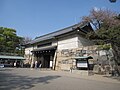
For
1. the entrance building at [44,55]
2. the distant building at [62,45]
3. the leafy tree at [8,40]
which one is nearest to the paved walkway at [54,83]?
the distant building at [62,45]

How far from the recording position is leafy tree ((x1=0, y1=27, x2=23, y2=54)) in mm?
38812

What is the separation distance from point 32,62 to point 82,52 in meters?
14.6

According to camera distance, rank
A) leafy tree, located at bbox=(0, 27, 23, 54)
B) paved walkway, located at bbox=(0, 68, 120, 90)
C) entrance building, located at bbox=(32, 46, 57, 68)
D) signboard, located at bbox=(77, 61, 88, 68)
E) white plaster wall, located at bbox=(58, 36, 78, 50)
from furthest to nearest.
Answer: leafy tree, located at bbox=(0, 27, 23, 54)
entrance building, located at bbox=(32, 46, 57, 68)
white plaster wall, located at bbox=(58, 36, 78, 50)
signboard, located at bbox=(77, 61, 88, 68)
paved walkway, located at bbox=(0, 68, 120, 90)

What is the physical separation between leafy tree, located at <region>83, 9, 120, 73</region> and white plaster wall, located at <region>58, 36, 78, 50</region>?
2786 millimetres

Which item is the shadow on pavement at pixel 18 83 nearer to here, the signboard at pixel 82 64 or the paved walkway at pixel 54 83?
the paved walkway at pixel 54 83

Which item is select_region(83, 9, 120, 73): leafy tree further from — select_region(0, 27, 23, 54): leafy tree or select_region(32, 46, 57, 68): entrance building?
select_region(0, 27, 23, 54): leafy tree

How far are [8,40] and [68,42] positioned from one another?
23.8m

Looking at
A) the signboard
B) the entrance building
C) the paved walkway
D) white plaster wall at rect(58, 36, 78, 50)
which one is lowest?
the paved walkway

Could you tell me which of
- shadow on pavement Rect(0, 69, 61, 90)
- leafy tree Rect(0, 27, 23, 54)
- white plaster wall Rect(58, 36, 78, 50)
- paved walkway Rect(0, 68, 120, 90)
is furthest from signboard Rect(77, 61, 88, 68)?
leafy tree Rect(0, 27, 23, 54)

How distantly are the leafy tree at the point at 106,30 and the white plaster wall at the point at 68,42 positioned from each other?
279 cm

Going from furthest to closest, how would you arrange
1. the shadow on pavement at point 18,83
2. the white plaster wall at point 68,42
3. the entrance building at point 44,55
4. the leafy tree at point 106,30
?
the entrance building at point 44,55 → the white plaster wall at point 68,42 → the leafy tree at point 106,30 → the shadow on pavement at point 18,83

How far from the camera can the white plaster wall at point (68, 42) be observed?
857 inches

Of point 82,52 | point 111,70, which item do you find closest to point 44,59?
point 82,52

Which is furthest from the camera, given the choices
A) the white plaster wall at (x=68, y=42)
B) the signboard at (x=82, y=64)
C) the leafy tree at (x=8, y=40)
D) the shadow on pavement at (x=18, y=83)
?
the leafy tree at (x=8, y=40)
